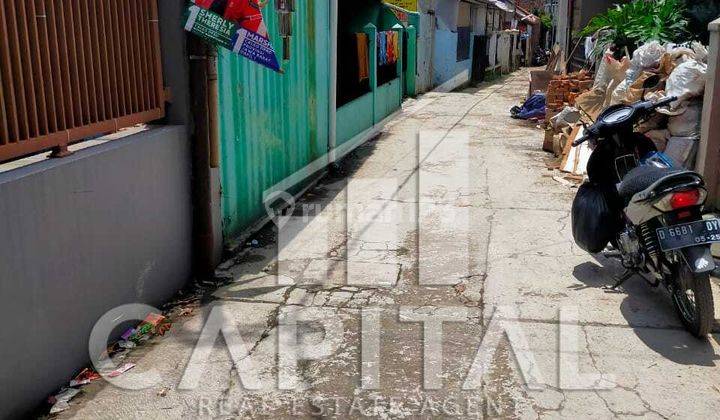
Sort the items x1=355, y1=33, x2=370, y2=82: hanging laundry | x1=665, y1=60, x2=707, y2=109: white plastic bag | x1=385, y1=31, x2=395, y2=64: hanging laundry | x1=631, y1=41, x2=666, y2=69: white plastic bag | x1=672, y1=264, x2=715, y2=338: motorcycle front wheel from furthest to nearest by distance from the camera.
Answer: x1=385, y1=31, x2=395, y2=64: hanging laundry, x1=355, y1=33, x2=370, y2=82: hanging laundry, x1=631, y1=41, x2=666, y2=69: white plastic bag, x1=665, y1=60, x2=707, y2=109: white plastic bag, x1=672, y1=264, x2=715, y2=338: motorcycle front wheel

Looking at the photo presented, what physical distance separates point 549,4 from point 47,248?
51655mm

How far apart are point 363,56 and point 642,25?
4.37 metres

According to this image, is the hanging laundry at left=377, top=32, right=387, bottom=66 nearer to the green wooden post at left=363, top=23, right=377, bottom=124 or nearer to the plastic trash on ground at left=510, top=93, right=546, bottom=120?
the green wooden post at left=363, top=23, right=377, bottom=124

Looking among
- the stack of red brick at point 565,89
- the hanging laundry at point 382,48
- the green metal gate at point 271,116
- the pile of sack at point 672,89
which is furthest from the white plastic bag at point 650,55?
the hanging laundry at point 382,48

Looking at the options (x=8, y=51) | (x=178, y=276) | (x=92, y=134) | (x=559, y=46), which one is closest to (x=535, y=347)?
(x=178, y=276)

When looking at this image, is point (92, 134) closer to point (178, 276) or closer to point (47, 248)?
point (47, 248)

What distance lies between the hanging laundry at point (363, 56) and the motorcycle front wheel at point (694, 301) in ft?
25.4

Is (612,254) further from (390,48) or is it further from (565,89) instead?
(390,48)

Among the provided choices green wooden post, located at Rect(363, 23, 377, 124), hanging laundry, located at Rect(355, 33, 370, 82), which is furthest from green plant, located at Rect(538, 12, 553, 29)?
hanging laundry, located at Rect(355, 33, 370, 82)

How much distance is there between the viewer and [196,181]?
520cm

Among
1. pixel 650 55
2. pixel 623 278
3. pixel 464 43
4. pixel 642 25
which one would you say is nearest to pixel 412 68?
pixel 464 43

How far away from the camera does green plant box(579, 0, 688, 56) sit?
369 inches

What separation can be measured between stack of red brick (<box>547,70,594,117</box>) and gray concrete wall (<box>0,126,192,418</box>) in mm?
9048

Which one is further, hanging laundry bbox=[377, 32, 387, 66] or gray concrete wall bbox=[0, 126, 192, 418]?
hanging laundry bbox=[377, 32, 387, 66]
